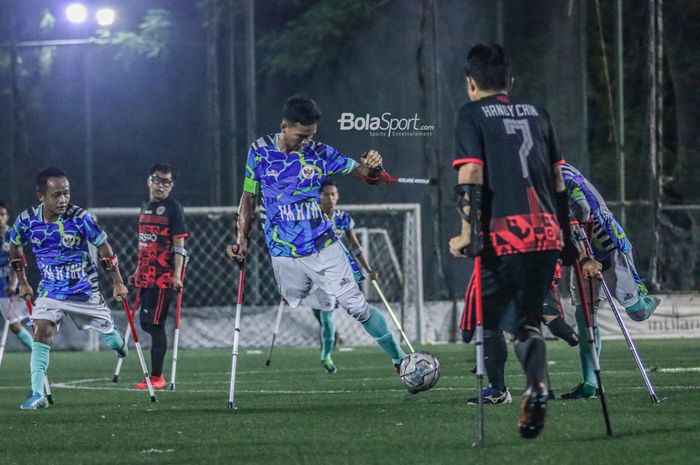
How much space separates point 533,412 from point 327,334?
7.79 meters

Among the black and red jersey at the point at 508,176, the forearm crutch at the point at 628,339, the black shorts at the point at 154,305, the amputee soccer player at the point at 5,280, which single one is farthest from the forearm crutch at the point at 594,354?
the amputee soccer player at the point at 5,280

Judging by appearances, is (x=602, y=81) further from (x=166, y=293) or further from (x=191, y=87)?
(x=166, y=293)

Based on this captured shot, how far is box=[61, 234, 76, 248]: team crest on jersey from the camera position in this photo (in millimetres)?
9703

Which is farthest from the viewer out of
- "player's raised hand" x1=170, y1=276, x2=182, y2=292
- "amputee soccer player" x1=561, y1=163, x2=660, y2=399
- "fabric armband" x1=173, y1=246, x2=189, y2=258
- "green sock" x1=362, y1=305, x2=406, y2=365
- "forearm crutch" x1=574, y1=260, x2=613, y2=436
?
"fabric armband" x1=173, y1=246, x2=189, y2=258

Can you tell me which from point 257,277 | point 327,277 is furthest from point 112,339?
point 257,277

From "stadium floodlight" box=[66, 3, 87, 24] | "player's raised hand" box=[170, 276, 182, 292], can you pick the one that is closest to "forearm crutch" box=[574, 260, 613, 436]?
"player's raised hand" box=[170, 276, 182, 292]

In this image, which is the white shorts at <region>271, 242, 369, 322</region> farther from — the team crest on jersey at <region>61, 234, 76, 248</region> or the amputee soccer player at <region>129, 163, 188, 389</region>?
the amputee soccer player at <region>129, 163, 188, 389</region>

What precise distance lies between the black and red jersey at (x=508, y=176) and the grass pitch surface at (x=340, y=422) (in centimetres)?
100

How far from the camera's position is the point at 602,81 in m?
19.5

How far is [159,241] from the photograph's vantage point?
489 inches

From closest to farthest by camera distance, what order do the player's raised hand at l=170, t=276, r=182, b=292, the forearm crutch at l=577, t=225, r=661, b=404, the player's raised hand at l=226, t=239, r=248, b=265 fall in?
the forearm crutch at l=577, t=225, r=661, b=404 < the player's raised hand at l=226, t=239, r=248, b=265 < the player's raised hand at l=170, t=276, r=182, b=292

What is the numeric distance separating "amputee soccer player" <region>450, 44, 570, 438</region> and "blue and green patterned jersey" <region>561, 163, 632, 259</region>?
1782 millimetres

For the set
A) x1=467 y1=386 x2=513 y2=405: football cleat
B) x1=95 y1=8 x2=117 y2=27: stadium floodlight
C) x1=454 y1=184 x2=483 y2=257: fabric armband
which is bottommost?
x1=467 y1=386 x2=513 y2=405: football cleat

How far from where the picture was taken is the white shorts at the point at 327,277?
938 cm
